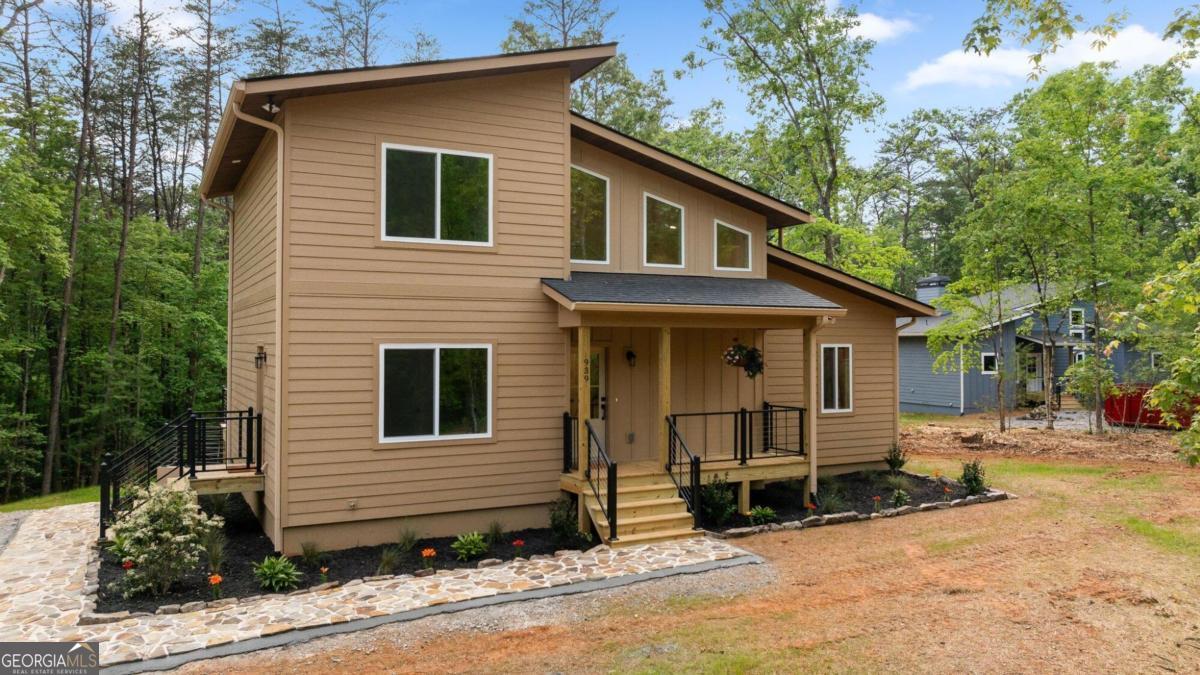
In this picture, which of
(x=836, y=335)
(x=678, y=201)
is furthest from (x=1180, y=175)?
(x=678, y=201)

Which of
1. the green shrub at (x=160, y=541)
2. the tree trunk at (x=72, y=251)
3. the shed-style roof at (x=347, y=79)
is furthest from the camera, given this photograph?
the tree trunk at (x=72, y=251)

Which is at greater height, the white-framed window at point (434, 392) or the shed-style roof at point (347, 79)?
the shed-style roof at point (347, 79)

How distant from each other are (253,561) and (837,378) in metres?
9.86

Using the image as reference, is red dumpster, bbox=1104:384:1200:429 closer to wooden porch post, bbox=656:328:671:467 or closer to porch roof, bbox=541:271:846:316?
porch roof, bbox=541:271:846:316

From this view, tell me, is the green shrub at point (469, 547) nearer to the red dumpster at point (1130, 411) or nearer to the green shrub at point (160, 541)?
the green shrub at point (160, 541)

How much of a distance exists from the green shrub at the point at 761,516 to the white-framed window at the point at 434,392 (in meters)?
3.91

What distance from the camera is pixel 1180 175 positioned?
31391 mm

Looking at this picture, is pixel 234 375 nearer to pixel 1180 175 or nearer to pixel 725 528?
pixel 725 528

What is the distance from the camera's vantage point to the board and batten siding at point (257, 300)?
8.57 metres

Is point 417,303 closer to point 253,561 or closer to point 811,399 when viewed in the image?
point 253,561

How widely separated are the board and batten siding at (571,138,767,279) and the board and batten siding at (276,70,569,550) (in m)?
0.96

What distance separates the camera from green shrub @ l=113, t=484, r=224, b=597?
266 inches

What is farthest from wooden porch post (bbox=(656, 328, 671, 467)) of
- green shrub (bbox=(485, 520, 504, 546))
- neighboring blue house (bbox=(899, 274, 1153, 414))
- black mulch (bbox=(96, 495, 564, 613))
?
neighboring blue house (bbox=(899, 274, 1153, 414))

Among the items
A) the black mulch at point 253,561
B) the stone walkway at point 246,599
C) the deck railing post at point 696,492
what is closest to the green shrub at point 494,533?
the black mulch at point 253,561
